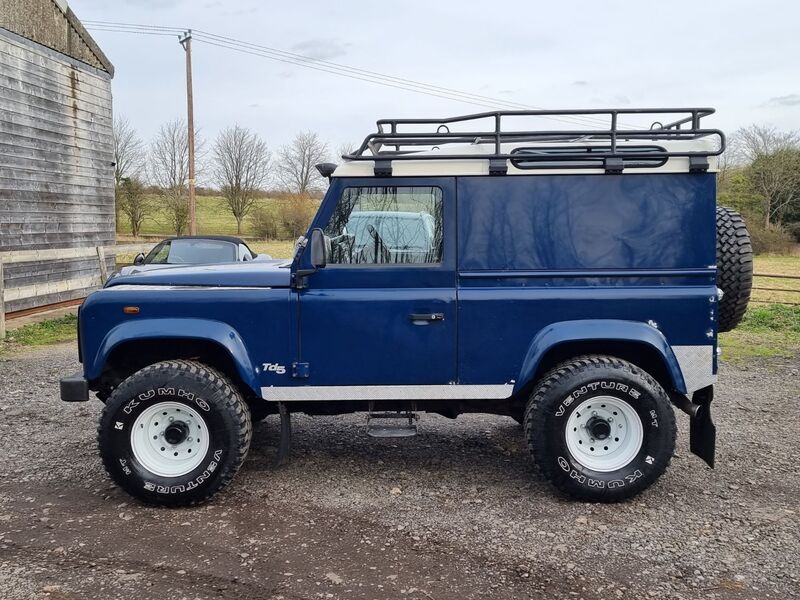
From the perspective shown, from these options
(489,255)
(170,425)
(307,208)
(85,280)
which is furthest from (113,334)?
(307,208)

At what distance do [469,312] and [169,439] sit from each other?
2.05m

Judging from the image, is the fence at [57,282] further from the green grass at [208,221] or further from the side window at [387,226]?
the green grass at [208,221]

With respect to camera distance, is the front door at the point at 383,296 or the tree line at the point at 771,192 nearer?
the front door at the point at 383,296

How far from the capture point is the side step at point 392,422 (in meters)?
4.49

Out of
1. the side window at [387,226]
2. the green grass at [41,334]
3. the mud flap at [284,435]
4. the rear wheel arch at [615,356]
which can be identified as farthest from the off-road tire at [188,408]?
the green grass at [41,334]

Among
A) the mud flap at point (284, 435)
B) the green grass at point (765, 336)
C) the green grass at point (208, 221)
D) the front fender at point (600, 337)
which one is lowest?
the green grass at point (765, 336)

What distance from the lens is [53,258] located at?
38.8 ft

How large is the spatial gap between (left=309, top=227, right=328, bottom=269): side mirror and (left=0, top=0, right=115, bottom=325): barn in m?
8.31

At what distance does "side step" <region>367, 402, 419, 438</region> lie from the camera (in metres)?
4.49

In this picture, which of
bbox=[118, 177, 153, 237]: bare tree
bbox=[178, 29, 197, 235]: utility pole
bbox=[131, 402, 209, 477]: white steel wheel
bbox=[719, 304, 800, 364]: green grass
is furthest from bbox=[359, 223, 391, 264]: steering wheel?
bbox=[118, 177, 153, 237]: bare tree

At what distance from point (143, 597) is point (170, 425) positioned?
1.32 metres

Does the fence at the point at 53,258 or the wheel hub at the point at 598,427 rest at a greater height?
the fence at the point at 53,258

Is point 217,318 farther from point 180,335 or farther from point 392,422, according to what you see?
point 392,422

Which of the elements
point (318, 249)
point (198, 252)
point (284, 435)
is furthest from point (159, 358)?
point (198, 252)
